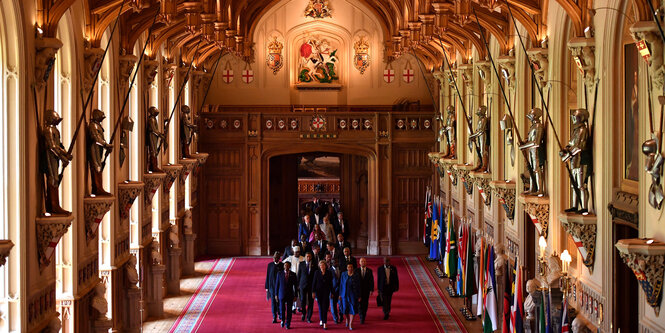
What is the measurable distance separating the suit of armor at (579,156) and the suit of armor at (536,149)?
50.9 inches

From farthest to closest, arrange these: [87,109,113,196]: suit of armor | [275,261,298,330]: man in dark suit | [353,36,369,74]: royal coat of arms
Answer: [353,36,369,74]: royal coat of arms < [275,261,298,330]: man in dark suit < [87,109,113,196]: suit of armor

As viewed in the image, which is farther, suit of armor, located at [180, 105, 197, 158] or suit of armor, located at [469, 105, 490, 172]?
suit of armor, located at [180, 105, 197, 158]

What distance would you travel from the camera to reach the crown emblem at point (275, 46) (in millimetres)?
27141

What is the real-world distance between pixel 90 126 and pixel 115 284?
11.7 ft

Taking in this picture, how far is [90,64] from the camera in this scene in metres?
12.6

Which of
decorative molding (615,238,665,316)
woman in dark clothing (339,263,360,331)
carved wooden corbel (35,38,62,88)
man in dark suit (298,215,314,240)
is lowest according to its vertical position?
woman in dark clothing (339,263,360,331)

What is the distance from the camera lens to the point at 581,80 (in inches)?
431

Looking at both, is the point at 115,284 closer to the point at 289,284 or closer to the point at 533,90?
the point at 289,284

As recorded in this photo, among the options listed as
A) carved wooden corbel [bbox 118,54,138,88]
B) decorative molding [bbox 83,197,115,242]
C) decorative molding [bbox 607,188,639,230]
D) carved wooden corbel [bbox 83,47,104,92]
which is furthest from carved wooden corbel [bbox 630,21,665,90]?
carved wooden corbel [bbox 118,54,138,88]

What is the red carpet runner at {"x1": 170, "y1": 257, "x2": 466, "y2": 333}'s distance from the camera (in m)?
16.8

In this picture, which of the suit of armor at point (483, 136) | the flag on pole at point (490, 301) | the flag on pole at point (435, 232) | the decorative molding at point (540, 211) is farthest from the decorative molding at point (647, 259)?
the flag on pole at point (435, 232)

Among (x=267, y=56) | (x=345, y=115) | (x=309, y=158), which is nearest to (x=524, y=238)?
(x=345, y=115)

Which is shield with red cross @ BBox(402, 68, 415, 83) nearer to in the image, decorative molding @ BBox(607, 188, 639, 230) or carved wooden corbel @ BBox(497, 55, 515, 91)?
carved wooden corbel @ BBox(497, 55, 515, 91)

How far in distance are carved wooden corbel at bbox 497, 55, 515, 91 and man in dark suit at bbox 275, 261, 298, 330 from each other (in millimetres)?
5333
